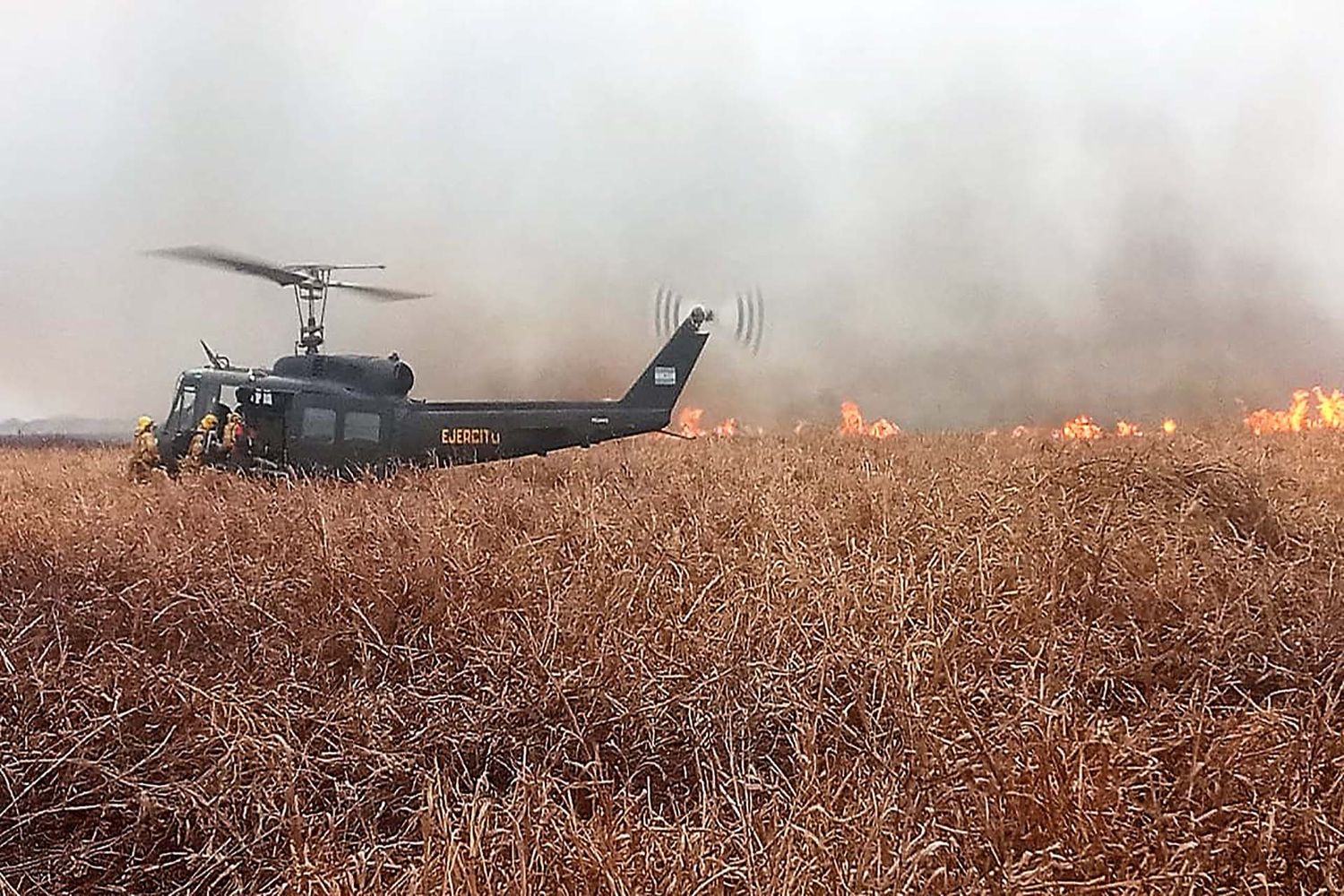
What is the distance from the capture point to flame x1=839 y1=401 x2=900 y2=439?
513 inches

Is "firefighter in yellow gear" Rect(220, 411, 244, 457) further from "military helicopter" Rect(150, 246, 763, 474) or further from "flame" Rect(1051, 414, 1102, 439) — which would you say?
"flame" Rect(1051, 414, 1102, 439)

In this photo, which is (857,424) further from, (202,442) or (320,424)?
(202,442)

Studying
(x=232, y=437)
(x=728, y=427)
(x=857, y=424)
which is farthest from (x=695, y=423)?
(x=232, y=437)

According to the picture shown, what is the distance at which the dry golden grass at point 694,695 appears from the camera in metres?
2.42

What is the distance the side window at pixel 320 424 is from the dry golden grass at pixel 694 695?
3.30 meters

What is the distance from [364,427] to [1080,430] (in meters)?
7.24

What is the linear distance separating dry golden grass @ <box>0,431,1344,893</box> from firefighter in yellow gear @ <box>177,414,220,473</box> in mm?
3165

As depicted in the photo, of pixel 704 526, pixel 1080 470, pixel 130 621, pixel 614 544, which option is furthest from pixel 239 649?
pixel 1080 470

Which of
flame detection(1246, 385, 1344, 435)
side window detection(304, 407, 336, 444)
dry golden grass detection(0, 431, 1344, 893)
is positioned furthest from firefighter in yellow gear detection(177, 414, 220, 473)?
flame detection(1246, 385, 1344, 435)

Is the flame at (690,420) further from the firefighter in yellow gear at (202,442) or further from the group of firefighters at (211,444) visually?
the firefighter in yellow gear at (202,442)

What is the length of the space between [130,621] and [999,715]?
340cm

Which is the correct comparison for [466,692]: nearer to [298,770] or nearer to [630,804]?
[298,770]

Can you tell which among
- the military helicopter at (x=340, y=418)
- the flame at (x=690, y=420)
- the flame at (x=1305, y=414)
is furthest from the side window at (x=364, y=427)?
the flame at (x=1305, y=414)

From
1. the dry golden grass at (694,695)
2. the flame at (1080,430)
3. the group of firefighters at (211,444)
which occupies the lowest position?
the dry golden grass at (694,695)
